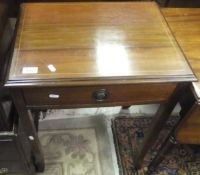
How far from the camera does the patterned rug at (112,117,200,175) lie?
131cm

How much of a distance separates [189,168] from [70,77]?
0.96 m

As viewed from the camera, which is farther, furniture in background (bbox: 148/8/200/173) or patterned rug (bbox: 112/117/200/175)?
patterned rug (bbox: 112/117/200/175)

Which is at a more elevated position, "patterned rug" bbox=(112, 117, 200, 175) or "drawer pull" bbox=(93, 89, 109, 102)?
"drawer pull" bbox=(93, 89, 109, 102)

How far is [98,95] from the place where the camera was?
791 mm

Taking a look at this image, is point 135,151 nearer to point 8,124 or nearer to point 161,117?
point 161,117

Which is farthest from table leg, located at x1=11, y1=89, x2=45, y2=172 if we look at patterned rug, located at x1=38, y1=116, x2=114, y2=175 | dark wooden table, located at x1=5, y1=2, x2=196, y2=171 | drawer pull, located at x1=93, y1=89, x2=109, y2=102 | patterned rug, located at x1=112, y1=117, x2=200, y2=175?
patterned rug, located at x1=112, y1=117, x2=200, y2=175

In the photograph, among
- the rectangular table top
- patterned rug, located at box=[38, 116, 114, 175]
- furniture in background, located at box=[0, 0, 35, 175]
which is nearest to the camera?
the rectangular table top

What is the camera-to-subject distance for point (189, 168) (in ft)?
4.38

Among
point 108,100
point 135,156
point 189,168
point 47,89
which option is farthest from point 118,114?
point 47,89

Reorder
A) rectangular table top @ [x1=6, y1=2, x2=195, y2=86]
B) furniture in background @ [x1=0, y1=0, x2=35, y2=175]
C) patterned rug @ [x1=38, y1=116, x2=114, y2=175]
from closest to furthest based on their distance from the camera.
A: rectangular table top @ [x1=6, y1=2, x2=195, y2=86]
furniture in background @ [x1=0, y1=0, x2=35, y2=175]
patterned rug @ [x1=38, y1=116, x2=114, y2=175]

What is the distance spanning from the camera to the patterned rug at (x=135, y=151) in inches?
51.4

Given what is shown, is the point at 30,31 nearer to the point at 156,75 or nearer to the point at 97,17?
the point at 97,17

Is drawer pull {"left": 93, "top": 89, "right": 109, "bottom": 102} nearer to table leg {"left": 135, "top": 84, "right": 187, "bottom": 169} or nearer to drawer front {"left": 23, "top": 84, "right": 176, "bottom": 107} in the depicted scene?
drawer front {"left": 23, "top": 84, "right": 176, "bottom": 107}

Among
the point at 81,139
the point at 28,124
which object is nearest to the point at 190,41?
the point at 28,124
